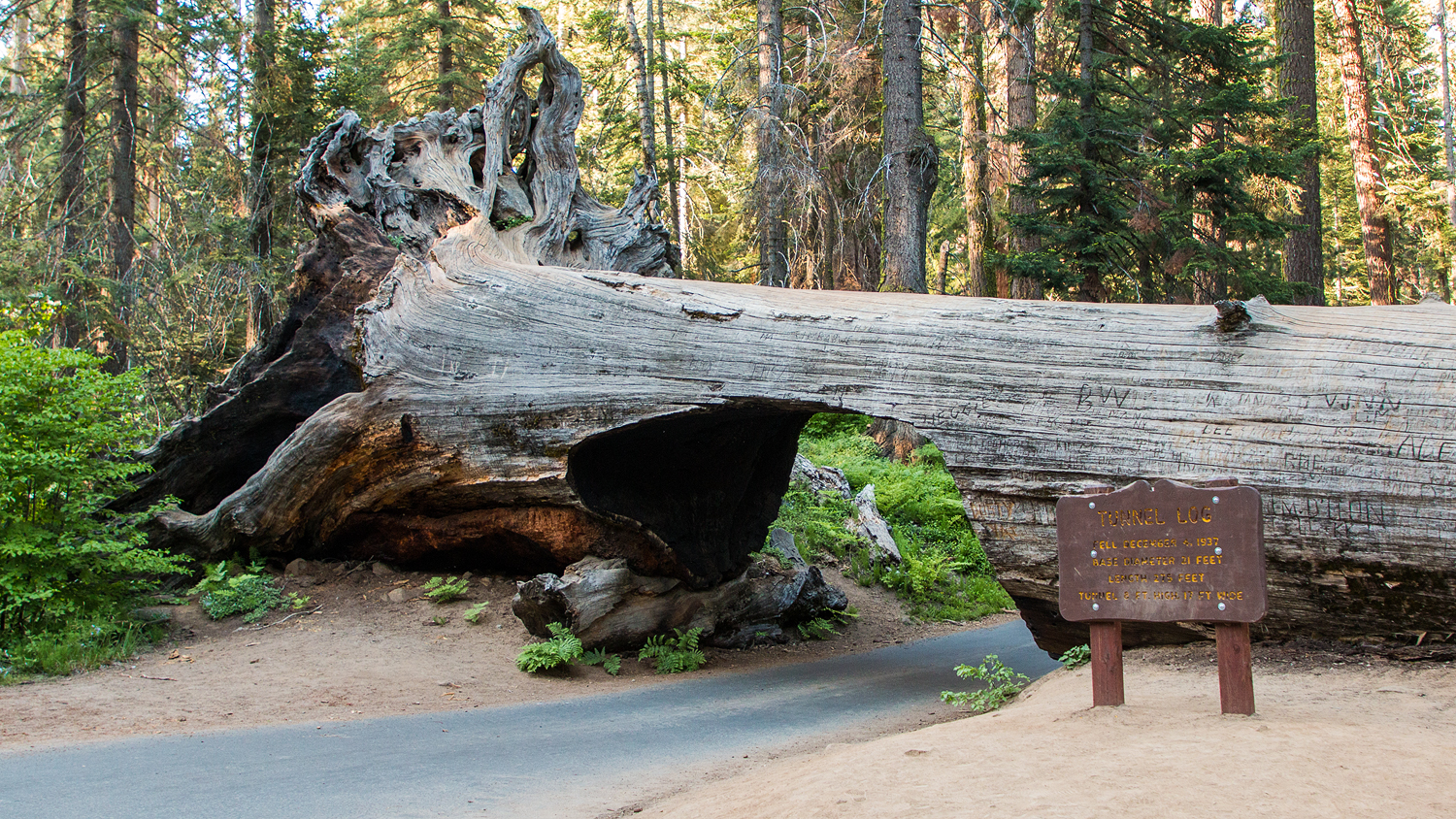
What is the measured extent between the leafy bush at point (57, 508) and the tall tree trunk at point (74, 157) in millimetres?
8697

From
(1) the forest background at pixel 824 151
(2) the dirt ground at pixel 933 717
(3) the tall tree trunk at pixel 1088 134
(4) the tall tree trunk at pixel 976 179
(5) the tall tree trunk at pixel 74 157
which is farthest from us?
(4) the tall tree trunk at pixel 976 179

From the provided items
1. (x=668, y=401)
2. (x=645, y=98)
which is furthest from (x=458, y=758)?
(x=645, y=98)

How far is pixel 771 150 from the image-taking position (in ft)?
57.2

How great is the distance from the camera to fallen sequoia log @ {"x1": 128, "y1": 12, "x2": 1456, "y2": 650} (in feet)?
18.5

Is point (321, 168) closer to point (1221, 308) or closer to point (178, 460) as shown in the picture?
point (178, 460)

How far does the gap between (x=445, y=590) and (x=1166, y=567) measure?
676 cm

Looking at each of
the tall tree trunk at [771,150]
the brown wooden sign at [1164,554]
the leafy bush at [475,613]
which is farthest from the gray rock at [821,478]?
the brown wooden sign at [1164,554]

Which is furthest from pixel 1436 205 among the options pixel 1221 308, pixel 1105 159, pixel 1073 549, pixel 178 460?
pixel 178 460

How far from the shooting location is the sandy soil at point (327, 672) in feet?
21.2

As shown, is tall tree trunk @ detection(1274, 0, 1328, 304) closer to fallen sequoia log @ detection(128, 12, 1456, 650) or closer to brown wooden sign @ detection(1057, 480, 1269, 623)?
fallen sequoia log @ detection(128, 12, 1456, 650)

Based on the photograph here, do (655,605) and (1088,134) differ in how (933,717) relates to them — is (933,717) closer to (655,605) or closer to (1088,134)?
(655,605)

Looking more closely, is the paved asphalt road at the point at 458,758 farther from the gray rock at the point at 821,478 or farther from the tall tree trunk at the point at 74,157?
the tall tree trunk at the point at 74,157

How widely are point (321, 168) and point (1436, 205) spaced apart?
2767 cm

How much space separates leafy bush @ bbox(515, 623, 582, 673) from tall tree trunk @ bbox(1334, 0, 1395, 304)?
21640 mm
